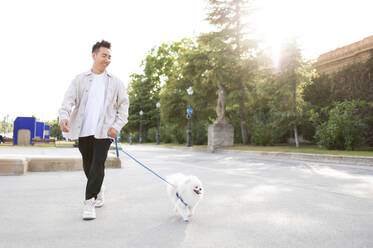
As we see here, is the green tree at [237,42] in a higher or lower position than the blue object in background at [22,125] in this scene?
higher

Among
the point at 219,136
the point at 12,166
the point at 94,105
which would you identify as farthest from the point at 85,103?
the point at 219,136

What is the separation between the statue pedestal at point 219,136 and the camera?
2211cm

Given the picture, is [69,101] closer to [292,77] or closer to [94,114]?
[94,114]

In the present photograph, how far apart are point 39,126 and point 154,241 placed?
105ft

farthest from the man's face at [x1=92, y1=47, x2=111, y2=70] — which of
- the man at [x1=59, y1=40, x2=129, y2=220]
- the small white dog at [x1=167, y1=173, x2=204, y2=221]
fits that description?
the small white dog at [x1=167, y1=173, x2=204, y2=221]

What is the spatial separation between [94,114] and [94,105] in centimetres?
14

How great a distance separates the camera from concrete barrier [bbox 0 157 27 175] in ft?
24.6

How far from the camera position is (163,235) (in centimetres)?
310

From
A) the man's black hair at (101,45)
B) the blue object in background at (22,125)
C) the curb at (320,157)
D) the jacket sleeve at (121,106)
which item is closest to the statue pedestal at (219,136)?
the curb at (320,157)

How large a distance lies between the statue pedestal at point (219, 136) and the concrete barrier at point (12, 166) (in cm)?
1501

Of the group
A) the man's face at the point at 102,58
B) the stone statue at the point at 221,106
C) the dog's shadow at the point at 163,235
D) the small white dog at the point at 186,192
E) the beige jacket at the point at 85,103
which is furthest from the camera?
the stone statue at the point at 221,106

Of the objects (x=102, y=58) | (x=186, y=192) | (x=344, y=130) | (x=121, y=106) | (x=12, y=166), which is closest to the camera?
(x=186, y=192)

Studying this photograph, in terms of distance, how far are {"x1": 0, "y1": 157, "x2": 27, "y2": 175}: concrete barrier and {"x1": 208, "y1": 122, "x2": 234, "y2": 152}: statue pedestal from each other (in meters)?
15.0

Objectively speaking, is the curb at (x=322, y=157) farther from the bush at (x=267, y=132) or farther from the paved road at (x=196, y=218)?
the paved road at (x=196, y=218)
